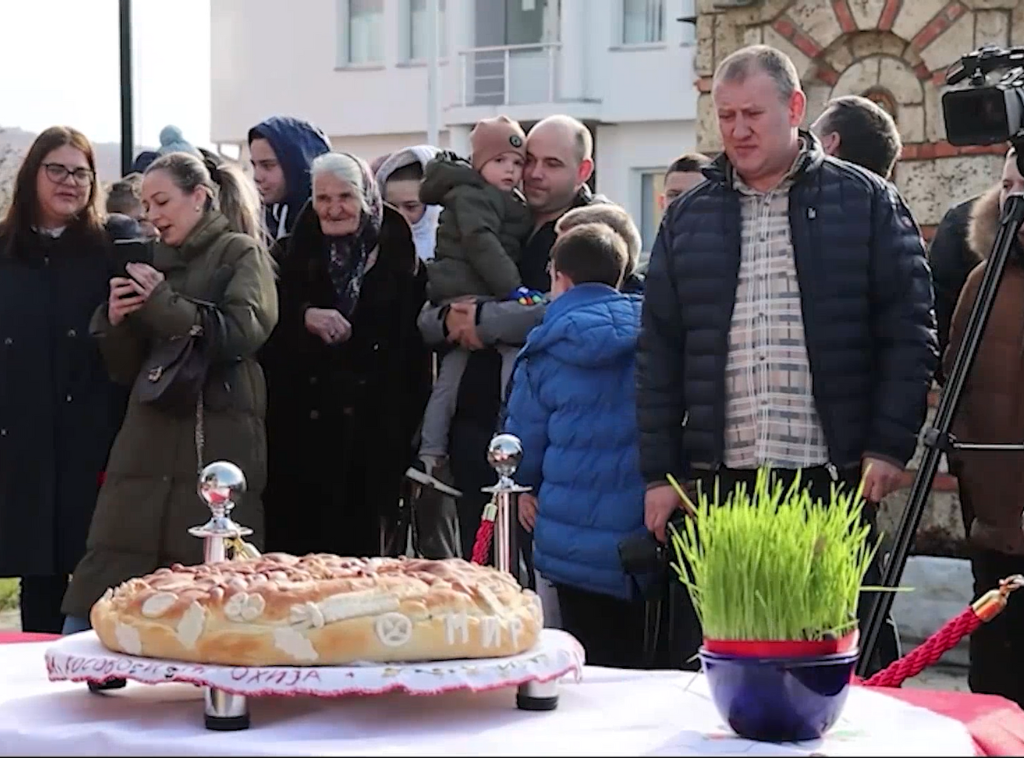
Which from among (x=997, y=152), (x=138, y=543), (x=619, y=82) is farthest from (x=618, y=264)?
(x=619, y=82)

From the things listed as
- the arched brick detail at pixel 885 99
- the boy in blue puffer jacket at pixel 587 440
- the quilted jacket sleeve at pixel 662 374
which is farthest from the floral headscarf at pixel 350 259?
the arched brick detail at pixel 885 99

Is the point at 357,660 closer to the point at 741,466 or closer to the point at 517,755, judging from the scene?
the point at 517,755

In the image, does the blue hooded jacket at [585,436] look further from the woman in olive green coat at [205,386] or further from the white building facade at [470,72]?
the white building facade at [470,72]

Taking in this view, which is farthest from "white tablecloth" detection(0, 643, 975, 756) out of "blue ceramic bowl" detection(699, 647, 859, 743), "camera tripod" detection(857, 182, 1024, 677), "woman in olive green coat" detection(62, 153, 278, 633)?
"woman in olive green coat" detection(62, 153, 278, 633)

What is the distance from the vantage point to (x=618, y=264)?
15.1 ft

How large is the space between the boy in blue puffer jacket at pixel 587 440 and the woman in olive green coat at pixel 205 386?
2.66 ft

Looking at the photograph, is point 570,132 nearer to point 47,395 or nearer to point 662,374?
point 662,374

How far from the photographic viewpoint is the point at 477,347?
5262 millimetres

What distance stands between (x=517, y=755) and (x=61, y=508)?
3.51m

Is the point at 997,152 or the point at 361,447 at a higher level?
the point at 997,152

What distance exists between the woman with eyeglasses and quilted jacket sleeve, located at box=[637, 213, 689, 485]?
1.88 m

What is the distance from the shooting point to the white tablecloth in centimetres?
209

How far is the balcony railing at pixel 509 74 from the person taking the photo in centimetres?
2459

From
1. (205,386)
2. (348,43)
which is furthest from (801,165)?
(348,43)
